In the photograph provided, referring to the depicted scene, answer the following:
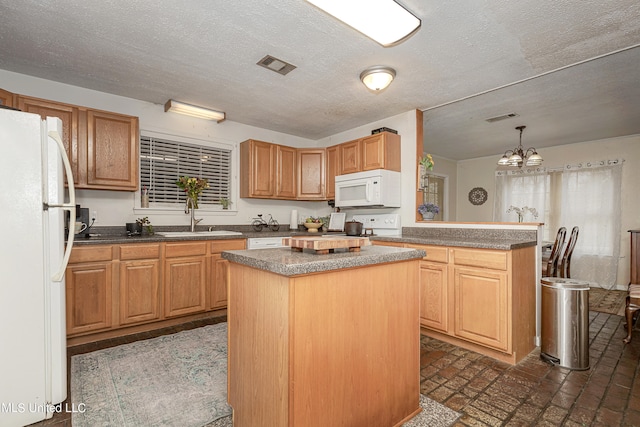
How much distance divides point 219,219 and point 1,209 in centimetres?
251

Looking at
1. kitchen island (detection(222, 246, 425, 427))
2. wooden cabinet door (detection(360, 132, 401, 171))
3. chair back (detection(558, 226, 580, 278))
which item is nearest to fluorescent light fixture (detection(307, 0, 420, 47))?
kitchen island (detection(222, 246, 425, 427))

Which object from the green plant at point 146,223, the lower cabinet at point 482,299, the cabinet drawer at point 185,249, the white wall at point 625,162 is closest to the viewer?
the lower cabinet at point 482,299

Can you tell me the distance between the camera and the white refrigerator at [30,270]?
1603mm

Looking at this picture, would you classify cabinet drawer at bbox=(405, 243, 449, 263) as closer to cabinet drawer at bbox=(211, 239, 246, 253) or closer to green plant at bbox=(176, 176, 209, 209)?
cabinet drawer at bbox=(211, 239, 246, 253)

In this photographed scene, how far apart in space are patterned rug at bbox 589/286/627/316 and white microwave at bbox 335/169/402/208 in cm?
Result: 288

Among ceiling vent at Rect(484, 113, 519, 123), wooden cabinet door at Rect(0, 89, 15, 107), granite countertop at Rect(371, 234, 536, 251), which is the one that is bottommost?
granite countertop at Rect(371, 234, 536, 251)

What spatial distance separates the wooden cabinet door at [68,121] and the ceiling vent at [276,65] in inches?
73.3

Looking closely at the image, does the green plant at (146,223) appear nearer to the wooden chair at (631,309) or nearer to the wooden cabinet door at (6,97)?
the wooden cabinet door at (6,97)

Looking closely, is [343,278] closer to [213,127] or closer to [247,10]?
[247,10]

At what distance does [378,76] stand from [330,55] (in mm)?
483

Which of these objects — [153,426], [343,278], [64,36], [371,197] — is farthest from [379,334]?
[64,36]

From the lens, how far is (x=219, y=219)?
4082 mm

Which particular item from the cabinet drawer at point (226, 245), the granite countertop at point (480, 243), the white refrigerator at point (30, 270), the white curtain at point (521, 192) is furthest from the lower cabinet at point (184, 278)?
the white curtain at point (521, 192)

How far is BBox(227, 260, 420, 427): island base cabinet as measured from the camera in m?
1.18
